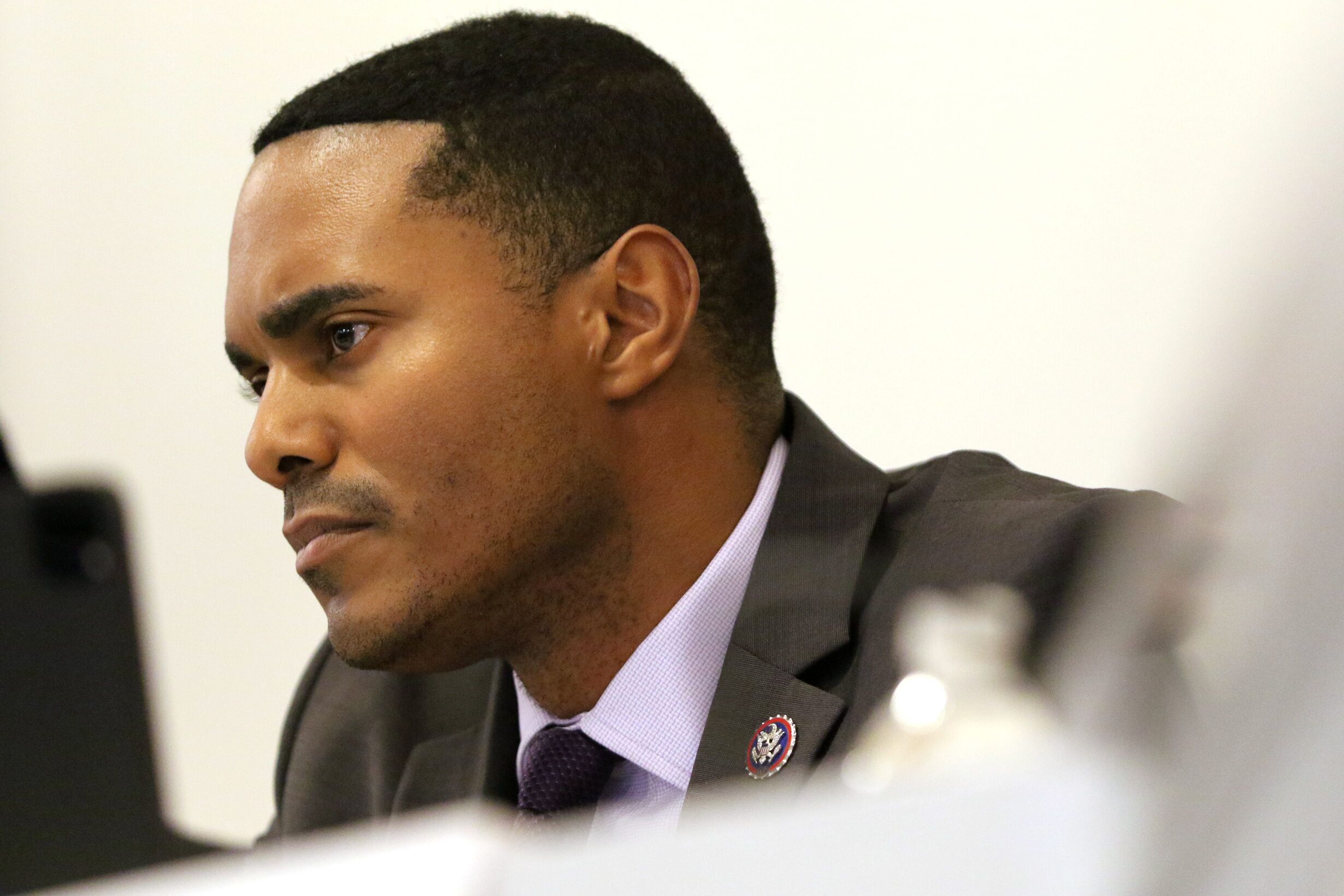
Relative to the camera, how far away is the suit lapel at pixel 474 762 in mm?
1341

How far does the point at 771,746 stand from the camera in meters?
1.06

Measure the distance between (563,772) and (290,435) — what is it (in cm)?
34

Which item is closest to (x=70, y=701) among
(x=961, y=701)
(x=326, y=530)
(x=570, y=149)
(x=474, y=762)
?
(x=326, y=530)

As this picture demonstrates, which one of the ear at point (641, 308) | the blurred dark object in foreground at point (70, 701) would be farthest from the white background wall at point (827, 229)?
the ear at point (641, 308)

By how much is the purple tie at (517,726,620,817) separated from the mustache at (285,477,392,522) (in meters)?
0.24

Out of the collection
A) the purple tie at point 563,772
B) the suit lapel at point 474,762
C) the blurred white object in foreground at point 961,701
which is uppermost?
the blurred white object in foreground at point 961,701

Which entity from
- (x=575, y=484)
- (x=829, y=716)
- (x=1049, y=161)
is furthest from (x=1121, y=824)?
(x=1049, y=161)

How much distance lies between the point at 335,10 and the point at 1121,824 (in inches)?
81.5

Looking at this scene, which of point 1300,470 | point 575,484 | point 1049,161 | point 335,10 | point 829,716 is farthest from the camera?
point 335,10

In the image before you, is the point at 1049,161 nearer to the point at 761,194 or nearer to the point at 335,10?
the point at 761,194

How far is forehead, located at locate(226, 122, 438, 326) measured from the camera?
Answer: 115 centimetres

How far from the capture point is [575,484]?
1.17m

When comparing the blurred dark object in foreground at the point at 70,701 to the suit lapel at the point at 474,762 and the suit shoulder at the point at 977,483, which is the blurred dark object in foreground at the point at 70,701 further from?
the suit shoulder at the point at 977,483

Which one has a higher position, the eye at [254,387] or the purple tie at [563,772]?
the eye at [254,387]
